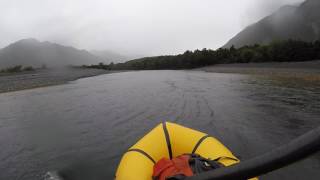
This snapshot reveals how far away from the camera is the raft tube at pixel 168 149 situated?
16.0 ft

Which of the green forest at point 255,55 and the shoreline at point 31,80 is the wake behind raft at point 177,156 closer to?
the shoreline at point 31,80

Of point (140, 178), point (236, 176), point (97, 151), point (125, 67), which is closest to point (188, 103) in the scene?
point (97, 151)

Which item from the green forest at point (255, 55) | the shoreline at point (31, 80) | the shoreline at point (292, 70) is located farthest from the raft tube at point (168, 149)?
the green forest at point (255, 55)

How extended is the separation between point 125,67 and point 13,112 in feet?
354

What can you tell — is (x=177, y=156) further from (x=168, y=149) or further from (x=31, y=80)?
(x=31, y=80)

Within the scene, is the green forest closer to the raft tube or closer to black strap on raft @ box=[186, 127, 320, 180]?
the raft tube

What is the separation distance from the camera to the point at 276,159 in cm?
202

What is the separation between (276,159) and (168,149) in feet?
11.9

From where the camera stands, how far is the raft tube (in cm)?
488

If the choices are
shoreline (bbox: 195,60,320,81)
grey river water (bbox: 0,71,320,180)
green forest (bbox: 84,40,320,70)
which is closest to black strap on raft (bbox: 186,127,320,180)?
grey river water (bbox: 0,71,320,180)

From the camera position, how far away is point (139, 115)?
14.8 meters

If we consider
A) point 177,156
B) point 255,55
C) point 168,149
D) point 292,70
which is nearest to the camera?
point 177,156

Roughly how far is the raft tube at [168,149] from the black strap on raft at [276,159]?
2.53m

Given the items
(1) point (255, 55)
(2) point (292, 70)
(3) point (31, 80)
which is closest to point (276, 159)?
(3) point (31, 80)
